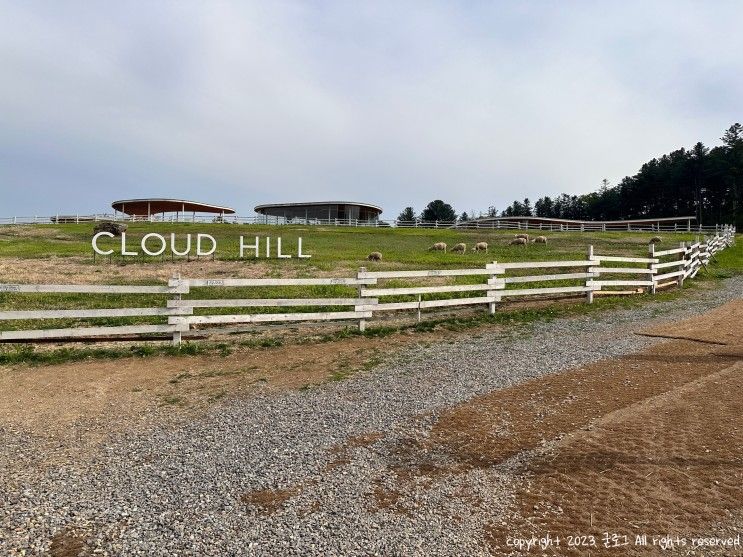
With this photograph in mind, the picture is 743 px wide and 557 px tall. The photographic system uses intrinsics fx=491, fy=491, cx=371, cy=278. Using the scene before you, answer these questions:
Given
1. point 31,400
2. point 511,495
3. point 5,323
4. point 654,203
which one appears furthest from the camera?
point 654,203

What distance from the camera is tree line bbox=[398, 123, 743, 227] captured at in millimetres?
69812

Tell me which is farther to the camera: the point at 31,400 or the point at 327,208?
the point at 327,208

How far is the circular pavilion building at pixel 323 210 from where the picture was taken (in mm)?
58688

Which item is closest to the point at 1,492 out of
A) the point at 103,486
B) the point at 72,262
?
the point at 103,486

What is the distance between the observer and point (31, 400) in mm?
6348

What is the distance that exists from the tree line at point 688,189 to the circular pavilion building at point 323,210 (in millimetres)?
49676

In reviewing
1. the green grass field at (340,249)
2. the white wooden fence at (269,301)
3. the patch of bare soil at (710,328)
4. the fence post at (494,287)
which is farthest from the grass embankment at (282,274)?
the patch of bare soil at (710,328)

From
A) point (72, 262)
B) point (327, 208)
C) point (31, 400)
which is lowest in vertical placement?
point (31, 400)

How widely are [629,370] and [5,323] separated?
1230cm

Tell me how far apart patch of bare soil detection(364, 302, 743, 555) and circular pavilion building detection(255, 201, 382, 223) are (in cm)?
5224

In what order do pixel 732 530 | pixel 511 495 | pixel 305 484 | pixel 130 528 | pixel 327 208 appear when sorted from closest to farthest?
1. pixel 732 530
2. pixel 130 528
3. pixel 511 495
4. pixel 305 484
5. pixel 327 208

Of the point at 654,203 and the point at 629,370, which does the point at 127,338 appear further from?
the point at 654,203

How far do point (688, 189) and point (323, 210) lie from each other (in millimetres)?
60113

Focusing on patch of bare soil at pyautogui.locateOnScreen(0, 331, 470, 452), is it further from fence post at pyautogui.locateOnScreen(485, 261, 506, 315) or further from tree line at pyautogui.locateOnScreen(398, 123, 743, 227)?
tree line at pyautogui.locateOnScreen(398, 123, 743, 227)
